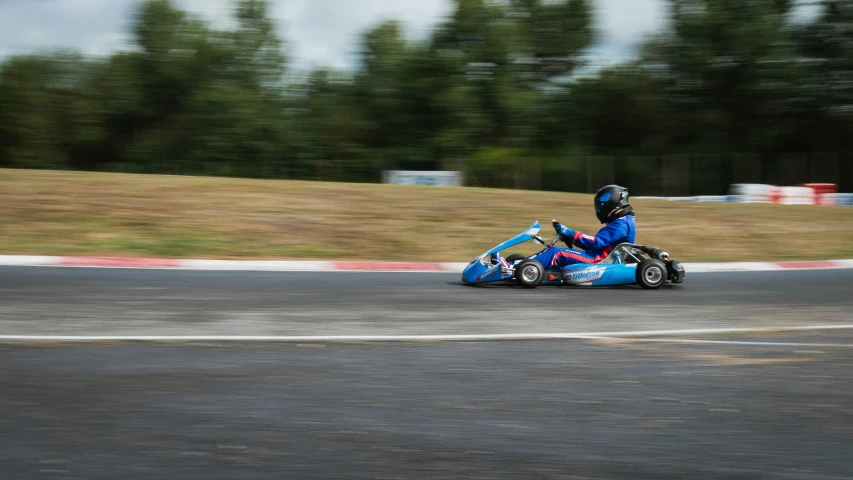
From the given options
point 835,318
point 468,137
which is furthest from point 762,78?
point 835,318

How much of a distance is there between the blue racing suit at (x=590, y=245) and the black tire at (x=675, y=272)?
0.56 m

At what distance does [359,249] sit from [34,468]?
11.9 metres

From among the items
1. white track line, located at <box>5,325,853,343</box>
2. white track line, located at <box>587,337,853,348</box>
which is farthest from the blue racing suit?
white track line, located at <box>587,337,853,348</box>

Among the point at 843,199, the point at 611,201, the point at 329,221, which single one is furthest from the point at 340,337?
the point at 843,199

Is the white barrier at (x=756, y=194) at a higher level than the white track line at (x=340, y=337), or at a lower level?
lower

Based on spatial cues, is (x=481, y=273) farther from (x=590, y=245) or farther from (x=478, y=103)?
(x=478, y=103)

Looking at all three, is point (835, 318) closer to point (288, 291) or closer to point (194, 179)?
point (288, 291)

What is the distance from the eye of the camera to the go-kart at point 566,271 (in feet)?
37.4

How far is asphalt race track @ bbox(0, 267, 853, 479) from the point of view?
4.43m

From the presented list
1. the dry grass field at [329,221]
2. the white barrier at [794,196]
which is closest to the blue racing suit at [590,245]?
the dry grass field at [329,221]

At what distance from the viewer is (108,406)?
5262mm

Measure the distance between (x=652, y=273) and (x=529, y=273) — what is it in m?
1.43

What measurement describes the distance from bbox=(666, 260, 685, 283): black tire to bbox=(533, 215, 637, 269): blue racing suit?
56 cm

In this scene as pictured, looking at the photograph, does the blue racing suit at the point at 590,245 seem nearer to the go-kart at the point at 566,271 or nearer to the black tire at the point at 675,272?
the go-kart at the point at 566,271
